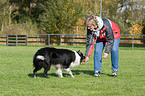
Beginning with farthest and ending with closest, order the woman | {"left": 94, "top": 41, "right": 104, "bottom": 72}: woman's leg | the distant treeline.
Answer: the distant treeline
{"left": 94, "top": 41, "right": 104, "bottom": 72}: woman's leg
the woman

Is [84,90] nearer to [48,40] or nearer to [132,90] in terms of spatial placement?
[132,90]

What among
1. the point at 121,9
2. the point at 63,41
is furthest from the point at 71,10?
the point at 121,9

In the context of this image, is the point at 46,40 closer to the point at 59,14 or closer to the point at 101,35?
the point at 59,14

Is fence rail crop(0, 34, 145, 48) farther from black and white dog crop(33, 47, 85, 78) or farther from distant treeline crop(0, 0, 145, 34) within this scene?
black and white dog crop(33, 47, 85, 78)

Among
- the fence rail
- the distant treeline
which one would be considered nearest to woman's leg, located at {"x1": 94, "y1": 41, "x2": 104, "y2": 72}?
the fence rail

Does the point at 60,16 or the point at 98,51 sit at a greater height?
the point at 60,16

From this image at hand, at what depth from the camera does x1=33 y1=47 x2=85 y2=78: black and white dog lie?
24.2 feet

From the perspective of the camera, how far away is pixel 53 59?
24.7ft

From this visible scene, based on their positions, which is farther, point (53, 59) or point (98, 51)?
point (98, 51)

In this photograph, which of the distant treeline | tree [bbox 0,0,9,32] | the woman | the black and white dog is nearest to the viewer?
the woman

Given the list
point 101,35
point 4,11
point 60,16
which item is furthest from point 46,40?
point 101,35

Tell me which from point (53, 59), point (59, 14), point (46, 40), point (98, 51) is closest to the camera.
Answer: point (53, 59)

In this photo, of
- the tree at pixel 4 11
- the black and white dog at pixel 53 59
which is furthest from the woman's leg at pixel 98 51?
the tree at pixel 4 11

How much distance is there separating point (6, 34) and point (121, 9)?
2528cm
